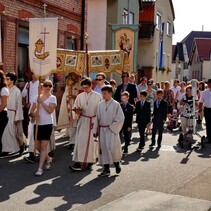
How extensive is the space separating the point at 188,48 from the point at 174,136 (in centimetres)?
7487

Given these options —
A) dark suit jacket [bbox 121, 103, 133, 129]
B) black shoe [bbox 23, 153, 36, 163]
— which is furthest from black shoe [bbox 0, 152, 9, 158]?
dark suit jacket [bbox 121, 103, 133, 129]

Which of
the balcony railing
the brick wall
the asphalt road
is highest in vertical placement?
the balcony railing

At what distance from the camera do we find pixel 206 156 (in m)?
11.3

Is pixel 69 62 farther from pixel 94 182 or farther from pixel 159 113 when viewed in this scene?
pixel 94 182

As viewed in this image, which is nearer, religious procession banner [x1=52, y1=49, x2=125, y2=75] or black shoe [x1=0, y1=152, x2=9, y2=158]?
black shoe [x1=0, y1=152, x2=9, y2=158]

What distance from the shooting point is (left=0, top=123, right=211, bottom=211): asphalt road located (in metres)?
7.00

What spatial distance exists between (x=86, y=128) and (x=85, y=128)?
0.8 inches

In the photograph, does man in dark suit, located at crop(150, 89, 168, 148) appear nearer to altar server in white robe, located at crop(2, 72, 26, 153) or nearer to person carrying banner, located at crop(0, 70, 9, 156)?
altar server in white robe, located at crop(2, 72, 26, 153)

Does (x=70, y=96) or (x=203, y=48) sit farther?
(x=203, y=48)

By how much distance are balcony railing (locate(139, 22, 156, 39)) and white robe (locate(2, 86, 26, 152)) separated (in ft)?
75.2

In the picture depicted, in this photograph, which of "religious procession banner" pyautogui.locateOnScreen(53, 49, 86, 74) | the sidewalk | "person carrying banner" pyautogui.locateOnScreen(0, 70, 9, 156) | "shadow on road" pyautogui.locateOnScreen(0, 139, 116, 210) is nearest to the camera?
the sidewalk

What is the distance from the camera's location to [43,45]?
9.66 metres

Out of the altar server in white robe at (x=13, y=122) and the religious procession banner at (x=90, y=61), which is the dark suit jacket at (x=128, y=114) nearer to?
the religious procession banner at (x=90, y=61)

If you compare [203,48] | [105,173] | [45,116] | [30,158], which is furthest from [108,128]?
[203,48]
